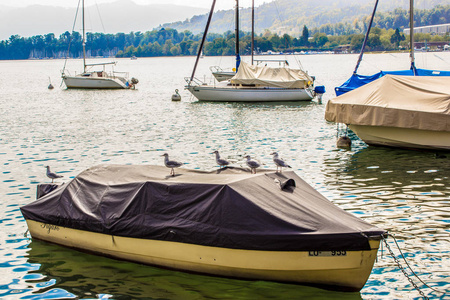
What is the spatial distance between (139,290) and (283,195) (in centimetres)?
364

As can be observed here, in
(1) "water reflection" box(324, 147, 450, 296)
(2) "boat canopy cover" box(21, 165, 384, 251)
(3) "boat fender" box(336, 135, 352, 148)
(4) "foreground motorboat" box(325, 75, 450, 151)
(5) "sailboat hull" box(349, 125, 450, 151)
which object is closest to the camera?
(2) "boat canopy cover" box(21, 165, 384, 251)

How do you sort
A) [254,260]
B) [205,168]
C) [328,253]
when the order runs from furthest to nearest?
1. [205,168]
2. [254,260]
3. [328,253]

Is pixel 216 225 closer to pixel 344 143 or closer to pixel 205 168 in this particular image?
pixel 205 168

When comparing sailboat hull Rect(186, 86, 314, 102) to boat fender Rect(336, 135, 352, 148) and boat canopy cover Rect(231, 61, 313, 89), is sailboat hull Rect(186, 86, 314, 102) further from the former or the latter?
boat fender Rect(336, 135, 352, 148)

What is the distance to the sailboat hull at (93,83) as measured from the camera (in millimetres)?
70875

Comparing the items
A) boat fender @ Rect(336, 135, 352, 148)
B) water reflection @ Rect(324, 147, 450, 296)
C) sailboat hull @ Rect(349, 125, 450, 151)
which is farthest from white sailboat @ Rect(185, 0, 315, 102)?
water reflection @ Rect(324, 147, 450, 296)

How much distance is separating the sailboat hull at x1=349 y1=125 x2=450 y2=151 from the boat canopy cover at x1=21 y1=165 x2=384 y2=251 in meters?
12.9

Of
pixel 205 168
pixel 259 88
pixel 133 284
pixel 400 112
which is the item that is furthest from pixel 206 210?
pixel 259 88

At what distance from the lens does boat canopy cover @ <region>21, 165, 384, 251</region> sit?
412 inches

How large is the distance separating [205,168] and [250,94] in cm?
2833

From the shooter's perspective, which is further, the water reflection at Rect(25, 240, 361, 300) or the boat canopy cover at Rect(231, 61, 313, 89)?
the boat canopy cover at Rect(231, 61, 313, 89)

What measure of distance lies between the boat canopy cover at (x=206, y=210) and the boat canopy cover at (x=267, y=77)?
3666cm

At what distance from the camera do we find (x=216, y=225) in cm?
1105

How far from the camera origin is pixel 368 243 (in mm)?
10008
